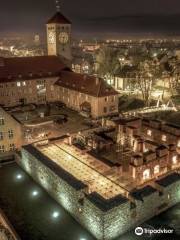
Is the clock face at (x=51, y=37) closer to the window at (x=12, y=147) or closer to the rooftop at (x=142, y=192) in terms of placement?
the window at (x=12, y=147)

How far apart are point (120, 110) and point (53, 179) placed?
35.2 meters

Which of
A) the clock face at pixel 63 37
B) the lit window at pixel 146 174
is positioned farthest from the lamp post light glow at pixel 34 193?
the clock face at pixel 63 37

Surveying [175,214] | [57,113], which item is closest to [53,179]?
[175,214]

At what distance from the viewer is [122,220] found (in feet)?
81.0

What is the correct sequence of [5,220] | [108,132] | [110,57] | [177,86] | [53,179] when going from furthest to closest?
1. [110,57]
2. [177,86]
3. [108,132]
4. [53,179]
5. [5,220]

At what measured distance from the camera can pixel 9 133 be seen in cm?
4078

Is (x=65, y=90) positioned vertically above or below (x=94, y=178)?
above

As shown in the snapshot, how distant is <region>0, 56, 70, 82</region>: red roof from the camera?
203ft

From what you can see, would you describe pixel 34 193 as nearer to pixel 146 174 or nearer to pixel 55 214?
pixel 55 214

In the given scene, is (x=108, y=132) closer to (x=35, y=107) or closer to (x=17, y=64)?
(x=35, y=107)

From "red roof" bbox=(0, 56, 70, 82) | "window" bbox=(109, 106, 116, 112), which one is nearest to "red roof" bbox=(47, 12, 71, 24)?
"red roof" bbox=(0, 56, 70, 82)

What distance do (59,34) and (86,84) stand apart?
760 inches

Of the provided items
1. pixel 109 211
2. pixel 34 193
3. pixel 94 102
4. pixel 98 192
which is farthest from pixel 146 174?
pixel 94 102

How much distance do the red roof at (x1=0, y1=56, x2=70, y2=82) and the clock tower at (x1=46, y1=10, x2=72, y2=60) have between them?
10.8ft
